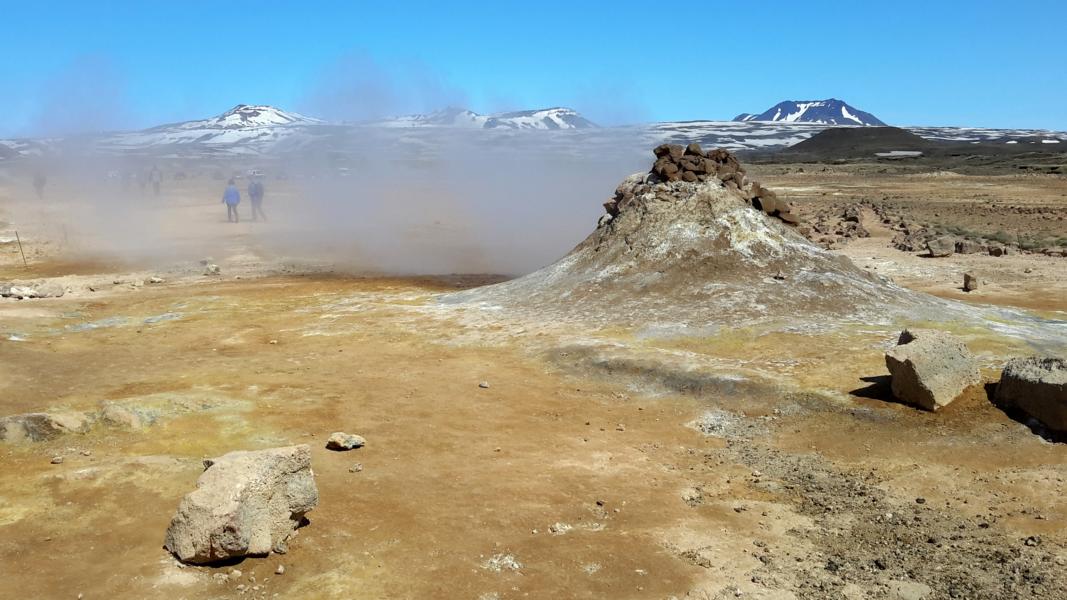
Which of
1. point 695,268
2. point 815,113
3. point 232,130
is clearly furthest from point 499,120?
point 695,268

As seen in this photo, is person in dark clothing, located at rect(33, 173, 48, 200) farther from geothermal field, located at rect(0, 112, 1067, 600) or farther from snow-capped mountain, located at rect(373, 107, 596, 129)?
snow-capped mountain, located at rect(373, 107, 596, 129)

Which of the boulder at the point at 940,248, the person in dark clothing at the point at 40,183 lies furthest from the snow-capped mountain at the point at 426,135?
the boulder at the point at 940,248

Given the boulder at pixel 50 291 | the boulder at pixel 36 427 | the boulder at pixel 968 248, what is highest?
the boulder at pixel 968 248

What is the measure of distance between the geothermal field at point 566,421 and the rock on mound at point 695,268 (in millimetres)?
54

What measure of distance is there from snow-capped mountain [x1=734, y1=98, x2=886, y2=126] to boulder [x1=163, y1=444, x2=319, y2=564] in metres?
175

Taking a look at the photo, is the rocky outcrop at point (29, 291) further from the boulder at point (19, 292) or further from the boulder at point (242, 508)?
the boulder at point (242, 508)

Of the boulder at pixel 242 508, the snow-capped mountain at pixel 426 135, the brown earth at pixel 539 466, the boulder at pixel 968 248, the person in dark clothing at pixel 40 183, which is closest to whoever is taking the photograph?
the boulder at pixel 242 508

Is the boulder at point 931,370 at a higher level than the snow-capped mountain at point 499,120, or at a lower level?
lower

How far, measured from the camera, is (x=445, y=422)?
794cm

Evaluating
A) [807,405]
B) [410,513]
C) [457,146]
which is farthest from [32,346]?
[457,146]

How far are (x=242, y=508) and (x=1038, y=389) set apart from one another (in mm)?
6478

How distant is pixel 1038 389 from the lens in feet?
23.3

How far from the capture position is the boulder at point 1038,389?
692 centimetres

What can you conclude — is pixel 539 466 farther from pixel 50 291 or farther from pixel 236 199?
pixel 236 199
